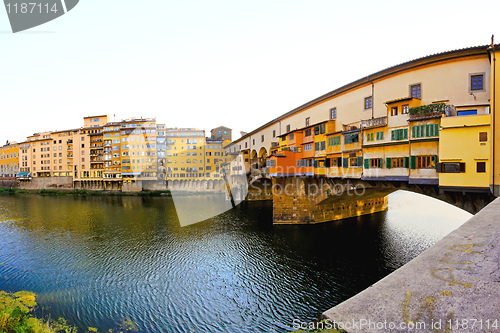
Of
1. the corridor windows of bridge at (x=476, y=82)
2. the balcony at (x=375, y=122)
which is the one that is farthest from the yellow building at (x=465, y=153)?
the balcony at (x=375, y=122)

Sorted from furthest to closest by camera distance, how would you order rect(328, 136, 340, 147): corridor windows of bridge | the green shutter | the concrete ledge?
rect(328, 136, 340, 147): corridor windows of bridge → the green shutter → the concrete ledge

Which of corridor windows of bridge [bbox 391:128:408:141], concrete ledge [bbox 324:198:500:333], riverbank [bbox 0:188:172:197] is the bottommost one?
riverbank [bbox 0:188:172:197]

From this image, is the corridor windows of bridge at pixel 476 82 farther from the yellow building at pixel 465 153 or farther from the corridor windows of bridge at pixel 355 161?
the corridor windows of bridge at pixel 355 161

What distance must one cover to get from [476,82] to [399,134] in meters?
5.03

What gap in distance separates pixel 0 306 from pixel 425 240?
27.6 m

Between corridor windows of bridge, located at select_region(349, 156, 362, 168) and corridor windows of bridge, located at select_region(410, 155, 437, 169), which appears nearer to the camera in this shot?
corridor windows of bridge, located at select_region(410, 155, 437, 169)

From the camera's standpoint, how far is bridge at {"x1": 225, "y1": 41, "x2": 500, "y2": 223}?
12.7m

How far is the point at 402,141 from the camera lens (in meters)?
15.5

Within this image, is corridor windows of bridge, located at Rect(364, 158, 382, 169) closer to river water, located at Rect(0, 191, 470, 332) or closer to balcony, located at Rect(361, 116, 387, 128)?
balcony, located at Rect(361, 116, 387, 128)

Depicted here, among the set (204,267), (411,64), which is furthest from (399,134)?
(204,267)

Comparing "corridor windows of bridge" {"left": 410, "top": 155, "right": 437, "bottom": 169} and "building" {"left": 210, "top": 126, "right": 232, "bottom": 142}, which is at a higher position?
"building" {"left": 210, "top": 126, "right": 232, "bottom": 142}

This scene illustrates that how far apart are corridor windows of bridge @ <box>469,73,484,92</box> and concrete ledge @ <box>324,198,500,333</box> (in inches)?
556

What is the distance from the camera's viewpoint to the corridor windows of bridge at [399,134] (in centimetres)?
1534

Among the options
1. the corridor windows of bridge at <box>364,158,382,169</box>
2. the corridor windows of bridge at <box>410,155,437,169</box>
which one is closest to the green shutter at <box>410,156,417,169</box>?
the corridor windows of bridge at <box>410,155,437,169</box>
